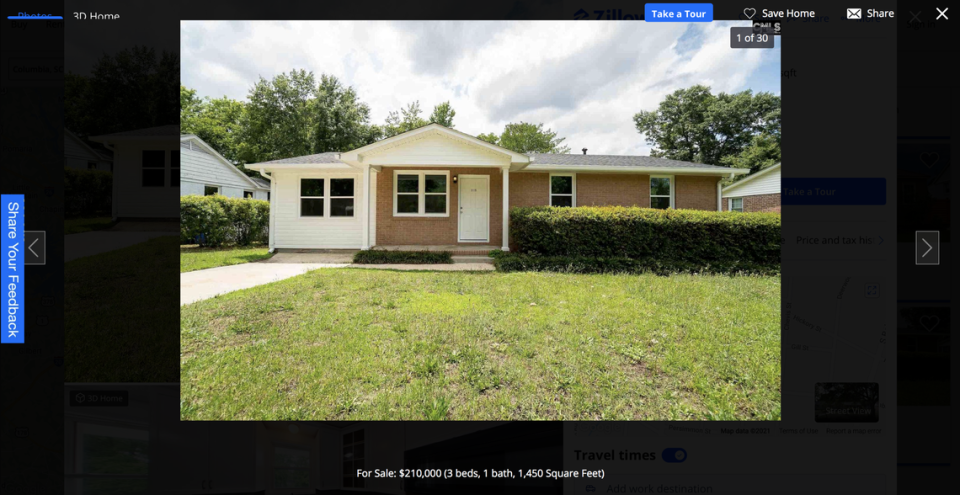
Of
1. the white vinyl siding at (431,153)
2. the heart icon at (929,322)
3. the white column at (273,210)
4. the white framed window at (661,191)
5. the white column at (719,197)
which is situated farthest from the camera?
the white framed window at (661,191)

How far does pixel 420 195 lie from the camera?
9.84m

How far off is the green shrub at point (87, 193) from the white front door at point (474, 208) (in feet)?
28.3

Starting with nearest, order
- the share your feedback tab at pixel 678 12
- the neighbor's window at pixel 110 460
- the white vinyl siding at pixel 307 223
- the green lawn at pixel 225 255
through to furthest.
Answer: the neighbor's window at pixel 110 460 < the share your feedback tab at pixel 678 12 < the green lawn at pixel 225 255 < the white vinyl siding at pixel 307 223

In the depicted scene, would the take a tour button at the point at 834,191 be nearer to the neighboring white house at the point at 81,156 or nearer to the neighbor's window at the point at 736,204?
the neighboring white house at the point at 81,156

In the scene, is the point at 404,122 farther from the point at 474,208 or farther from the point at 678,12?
the point at 678,12

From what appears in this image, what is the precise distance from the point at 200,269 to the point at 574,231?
7.10 meters

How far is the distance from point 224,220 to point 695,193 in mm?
12885

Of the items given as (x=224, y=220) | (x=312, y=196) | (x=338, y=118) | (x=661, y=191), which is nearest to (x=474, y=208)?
(x=312, y=196)

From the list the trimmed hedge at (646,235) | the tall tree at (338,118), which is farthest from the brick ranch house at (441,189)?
the tall tree at (338,118)

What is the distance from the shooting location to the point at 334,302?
3934 millimetres

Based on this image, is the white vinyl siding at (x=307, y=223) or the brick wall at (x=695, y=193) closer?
the white vinyl siding at (x=307, y=223)

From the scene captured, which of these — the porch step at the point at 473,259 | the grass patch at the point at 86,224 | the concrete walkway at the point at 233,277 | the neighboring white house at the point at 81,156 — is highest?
the neighboring white house at the point at 81,156

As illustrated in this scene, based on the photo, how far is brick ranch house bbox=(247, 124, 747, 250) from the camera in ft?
28.8

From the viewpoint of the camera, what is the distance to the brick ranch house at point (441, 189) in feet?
28.8
